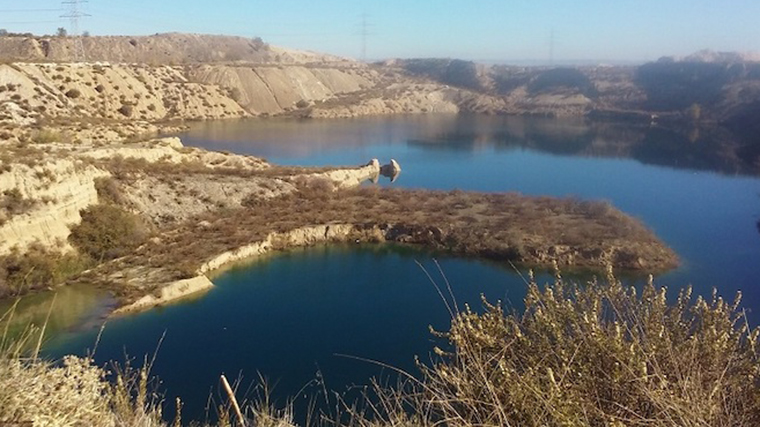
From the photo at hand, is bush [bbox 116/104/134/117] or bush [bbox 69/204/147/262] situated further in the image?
bush [bbox 116/104/134/117]

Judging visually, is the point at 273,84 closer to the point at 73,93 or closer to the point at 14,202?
the point at 73,93

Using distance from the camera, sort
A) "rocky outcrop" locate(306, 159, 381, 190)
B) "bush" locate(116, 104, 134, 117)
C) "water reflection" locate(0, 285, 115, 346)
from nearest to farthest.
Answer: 1. "water reflection" locate(0, 285, 115, 346)
2. "rocky outcrop" locate(306, 159, 381, 190)
3. "bush" locate(116, 104, 134, 117)

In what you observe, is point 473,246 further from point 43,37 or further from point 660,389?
point 43,37

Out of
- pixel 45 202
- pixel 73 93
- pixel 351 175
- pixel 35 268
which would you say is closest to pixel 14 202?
pixel 45 202

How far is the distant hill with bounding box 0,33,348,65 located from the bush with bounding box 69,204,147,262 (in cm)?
2801

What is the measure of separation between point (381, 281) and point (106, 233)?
818cm

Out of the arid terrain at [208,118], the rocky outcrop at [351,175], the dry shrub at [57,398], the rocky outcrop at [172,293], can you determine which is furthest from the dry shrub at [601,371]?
the rocky outcrop at [351,175]

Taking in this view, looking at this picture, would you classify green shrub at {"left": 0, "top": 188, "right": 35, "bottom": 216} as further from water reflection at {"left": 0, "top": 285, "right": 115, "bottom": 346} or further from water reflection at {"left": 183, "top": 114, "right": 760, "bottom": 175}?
water reflection at {"left": 183, "top": 114, "right": 760, "bottom": 175}

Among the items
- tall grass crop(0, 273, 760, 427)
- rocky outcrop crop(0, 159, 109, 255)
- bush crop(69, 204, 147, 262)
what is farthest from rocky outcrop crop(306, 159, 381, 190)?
tall grass crop(0, 273, 760, 427)

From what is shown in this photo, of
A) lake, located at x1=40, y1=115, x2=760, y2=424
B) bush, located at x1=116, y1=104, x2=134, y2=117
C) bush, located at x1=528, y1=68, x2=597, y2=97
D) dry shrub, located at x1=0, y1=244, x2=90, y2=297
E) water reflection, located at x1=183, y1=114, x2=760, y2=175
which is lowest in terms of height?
lake, located at x1=40, y1=115, x2=760, y2=424

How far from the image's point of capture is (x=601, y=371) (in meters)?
3.53

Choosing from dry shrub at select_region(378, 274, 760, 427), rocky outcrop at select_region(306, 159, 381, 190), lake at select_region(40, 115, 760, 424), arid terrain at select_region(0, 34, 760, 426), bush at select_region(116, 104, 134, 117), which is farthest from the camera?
bush at select_region(116, 104, 134, 117)

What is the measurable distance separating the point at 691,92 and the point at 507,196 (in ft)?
176

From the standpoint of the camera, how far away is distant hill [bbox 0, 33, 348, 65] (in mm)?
57812
